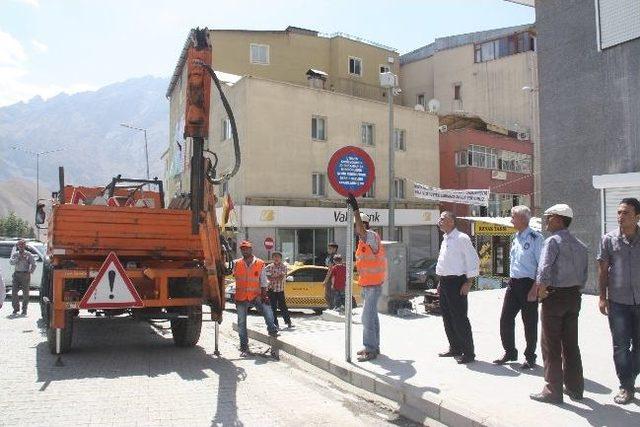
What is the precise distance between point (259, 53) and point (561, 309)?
36.1 m

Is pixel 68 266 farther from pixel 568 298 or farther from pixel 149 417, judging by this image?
pixel 568 298

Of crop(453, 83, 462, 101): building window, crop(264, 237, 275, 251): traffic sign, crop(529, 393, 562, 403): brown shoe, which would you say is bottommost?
crop(529, 393, 562, 403): brown shoe

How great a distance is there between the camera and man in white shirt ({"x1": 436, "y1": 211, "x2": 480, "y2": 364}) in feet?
23.2

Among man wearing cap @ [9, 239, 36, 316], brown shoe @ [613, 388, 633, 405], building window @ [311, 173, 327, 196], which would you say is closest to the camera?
brown shoe @ [613, 388, 633, 405]

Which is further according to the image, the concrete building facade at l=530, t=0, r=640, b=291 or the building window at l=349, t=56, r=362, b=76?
the building window at l=349, t=56, r=362, b=76

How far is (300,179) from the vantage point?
2984 cm

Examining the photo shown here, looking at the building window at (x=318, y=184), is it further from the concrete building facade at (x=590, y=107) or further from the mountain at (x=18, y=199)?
the mountain at (x=18, y=199)

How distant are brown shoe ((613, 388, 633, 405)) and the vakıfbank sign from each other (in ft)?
75.3

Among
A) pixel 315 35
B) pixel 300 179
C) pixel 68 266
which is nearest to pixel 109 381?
pixel 68 266

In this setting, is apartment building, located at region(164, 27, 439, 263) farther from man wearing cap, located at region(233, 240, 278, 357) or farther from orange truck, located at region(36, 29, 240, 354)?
orange truck, located at region(36, 29, 240, 354)

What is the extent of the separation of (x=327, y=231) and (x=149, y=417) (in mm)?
25317

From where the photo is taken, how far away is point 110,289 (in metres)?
8.30

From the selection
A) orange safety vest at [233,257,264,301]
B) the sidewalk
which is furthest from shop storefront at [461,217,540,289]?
orange safety vest at [233,257,264,301]

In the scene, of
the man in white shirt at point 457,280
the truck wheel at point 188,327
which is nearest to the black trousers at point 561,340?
the man in white shirt at point 457,280
